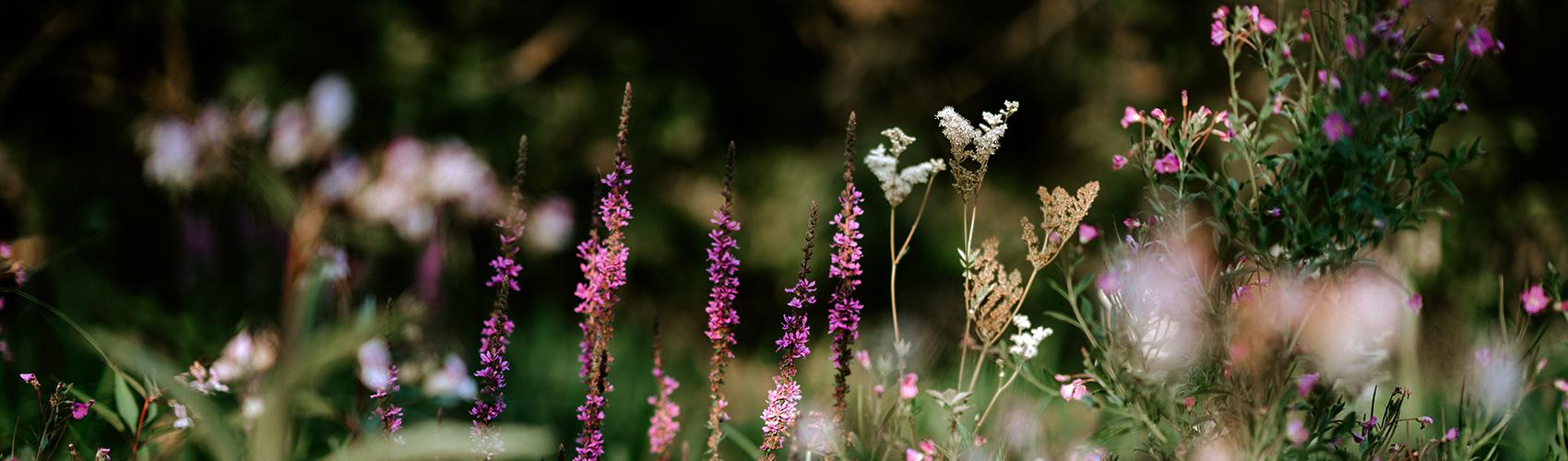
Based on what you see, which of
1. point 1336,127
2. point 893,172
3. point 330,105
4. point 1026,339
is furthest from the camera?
point 330,105

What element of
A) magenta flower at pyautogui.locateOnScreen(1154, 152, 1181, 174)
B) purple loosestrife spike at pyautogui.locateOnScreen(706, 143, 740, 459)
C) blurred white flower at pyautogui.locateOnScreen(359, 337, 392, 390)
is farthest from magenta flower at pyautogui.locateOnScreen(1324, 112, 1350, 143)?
blurred white flower at pyautogui.locateOnScreen(359, 337, 392, 390)

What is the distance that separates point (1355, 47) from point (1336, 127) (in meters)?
0.10

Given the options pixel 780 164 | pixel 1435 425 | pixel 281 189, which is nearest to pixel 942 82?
pixel 780 164

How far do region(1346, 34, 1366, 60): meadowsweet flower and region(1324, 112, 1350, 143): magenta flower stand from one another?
7 centimetres

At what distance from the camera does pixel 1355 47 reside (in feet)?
3.98

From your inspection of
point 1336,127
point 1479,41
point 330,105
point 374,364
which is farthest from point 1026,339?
point 330,105

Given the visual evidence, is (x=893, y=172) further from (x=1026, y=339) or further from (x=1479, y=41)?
(x=1479, y=41)

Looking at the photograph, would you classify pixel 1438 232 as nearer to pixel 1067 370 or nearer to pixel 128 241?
pixel 1067 370

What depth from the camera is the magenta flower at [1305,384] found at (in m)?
1.26

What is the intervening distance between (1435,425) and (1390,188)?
1.17 meters

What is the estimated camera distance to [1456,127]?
4.19 meters

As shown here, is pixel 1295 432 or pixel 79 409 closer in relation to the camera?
pixel 1295 432

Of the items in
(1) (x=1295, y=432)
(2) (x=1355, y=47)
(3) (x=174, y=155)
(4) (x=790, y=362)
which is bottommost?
(1) (x=1295, y=432)

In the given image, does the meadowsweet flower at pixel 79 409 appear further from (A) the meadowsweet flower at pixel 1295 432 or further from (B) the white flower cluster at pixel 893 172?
(A) the meadowsweet flower at pixel 1295 432
